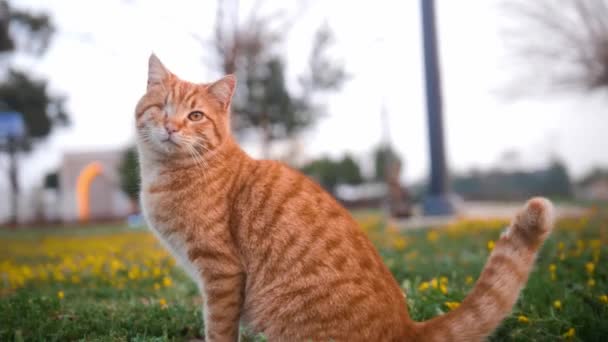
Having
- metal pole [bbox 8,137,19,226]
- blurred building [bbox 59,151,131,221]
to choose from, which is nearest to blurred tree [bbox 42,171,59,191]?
blurred building [bbox 59,151,131,221]

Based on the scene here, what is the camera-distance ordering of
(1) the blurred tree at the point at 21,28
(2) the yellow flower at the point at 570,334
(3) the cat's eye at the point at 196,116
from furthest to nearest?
1. (1) the blurred tree at the point at 21,28
2. (3) the cat's eye at the point at 196,116
3. (2) the yellow flower at the point at 570,334

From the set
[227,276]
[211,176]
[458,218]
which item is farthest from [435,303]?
[458,218]

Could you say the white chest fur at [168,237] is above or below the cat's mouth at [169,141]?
below

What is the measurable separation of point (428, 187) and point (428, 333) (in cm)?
748

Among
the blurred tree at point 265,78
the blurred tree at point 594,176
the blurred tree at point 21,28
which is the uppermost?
the blurred tree at point 21,28

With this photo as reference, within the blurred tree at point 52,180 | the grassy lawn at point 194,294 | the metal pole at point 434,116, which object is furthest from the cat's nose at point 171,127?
the blurred tree at point 52,180

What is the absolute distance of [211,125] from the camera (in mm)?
2846

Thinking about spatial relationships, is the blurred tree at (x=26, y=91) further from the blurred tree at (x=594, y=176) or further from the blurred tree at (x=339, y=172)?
the blurred tree at (x=594, y=176)

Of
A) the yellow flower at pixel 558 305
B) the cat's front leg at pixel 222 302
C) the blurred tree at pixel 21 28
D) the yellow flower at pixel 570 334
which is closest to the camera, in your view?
the cat's front leg at pixel 222 302

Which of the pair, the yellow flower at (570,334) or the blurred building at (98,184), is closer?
the yellow flower at (570,334)

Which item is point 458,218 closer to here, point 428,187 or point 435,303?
point 428,187

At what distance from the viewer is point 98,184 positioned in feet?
84.7

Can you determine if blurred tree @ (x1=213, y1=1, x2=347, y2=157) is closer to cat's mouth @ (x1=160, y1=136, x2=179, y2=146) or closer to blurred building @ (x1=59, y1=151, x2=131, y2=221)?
cat's mouth @ (x1=160, y1=136, x2=179, y2=146)

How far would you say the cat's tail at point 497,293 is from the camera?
219cm
